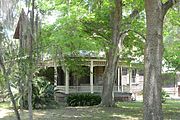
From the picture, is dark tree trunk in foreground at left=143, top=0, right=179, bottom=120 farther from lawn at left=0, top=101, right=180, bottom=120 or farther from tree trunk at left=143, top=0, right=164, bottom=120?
lawn at left=0, top=101, right=180, bottom=120

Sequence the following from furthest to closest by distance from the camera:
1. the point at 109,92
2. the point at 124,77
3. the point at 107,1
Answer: the point at 124,77
the point at 109,92
the point at 107,1

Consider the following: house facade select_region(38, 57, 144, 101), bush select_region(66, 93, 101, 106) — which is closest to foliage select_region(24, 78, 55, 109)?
bush select_region(66, 93, 101, 106)

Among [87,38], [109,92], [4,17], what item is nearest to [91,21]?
[87,38]

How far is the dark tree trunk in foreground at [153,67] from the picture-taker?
11.5 m

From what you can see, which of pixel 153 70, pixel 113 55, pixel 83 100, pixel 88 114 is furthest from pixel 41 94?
pixel 153 70

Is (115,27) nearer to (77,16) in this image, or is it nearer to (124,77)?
(77,16)

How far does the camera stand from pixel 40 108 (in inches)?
779

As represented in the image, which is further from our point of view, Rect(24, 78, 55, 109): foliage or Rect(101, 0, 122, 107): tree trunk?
Rect(24, 78, 55, 109): foliage

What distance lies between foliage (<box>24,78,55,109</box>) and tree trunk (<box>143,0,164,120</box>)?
30.8 ft

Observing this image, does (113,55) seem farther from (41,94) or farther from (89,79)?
(89,79)

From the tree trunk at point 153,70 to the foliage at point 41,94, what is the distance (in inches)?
369

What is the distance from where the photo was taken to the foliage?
1975cm

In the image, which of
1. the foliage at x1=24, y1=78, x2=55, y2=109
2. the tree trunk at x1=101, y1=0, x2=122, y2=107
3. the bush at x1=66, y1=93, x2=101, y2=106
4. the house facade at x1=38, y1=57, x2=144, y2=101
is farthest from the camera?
the house facade at x1=38, y1=57, x2=144, y2=101

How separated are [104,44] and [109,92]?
3021 mm
